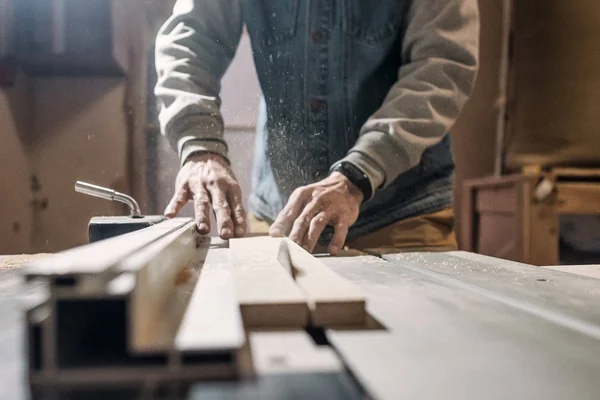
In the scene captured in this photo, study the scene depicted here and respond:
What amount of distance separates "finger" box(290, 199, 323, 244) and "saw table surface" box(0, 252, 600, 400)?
0.37m

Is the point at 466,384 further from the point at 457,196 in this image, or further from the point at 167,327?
the point at 457,196

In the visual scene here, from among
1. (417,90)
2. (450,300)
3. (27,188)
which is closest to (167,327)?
(450,300)

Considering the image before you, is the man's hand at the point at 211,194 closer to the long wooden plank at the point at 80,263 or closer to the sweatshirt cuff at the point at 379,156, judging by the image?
the sweatshirt cuff at the point at 379,156

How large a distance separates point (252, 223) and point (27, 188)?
4.80 ft

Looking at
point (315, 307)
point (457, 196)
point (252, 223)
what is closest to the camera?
point (315, 307)

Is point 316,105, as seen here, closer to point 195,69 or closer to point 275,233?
point 195,69

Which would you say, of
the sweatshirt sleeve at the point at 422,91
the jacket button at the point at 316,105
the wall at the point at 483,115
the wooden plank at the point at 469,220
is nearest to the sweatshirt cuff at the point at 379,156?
the sweatshirt sleeve at the point at 422,91

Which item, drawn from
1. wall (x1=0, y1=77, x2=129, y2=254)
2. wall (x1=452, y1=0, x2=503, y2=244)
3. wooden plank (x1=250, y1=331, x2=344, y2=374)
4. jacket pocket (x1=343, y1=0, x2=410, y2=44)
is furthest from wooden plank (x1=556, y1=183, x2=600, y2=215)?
wall (x1=0, y1=77, x2=129, y2=254)

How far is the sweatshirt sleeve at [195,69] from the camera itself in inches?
50.8

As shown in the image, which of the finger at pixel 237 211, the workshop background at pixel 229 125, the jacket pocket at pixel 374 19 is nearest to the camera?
the finger at pixel 237 211

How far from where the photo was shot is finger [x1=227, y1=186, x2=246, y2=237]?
1.11 metres

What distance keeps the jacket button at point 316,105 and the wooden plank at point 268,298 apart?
0.89 metres

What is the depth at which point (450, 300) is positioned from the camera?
58 centimetres

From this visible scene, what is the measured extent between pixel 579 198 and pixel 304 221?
1472mm
